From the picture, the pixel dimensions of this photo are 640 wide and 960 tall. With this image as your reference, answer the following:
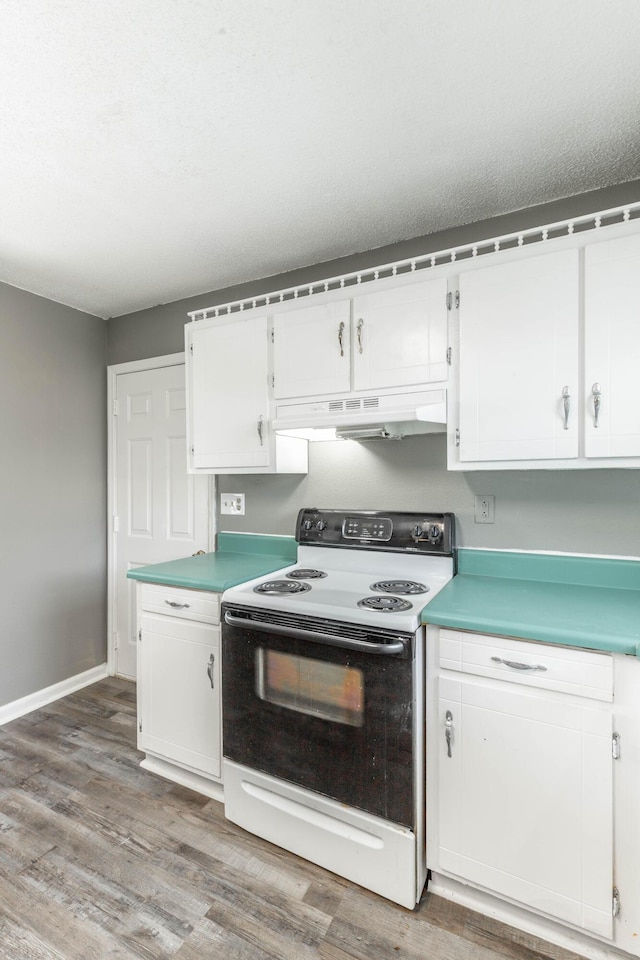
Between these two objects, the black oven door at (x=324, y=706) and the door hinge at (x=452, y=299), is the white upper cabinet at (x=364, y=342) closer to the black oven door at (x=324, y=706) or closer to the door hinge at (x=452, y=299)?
the door hinge at (x=452, y=299)

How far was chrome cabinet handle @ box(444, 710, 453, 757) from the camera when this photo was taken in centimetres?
152

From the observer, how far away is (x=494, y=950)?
141cm

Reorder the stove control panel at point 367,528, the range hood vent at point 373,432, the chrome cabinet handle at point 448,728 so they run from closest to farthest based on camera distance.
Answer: the chrome cabinet handle at point 448,728
the range hood vent at point 373,432
the stove control panel at point 367,528

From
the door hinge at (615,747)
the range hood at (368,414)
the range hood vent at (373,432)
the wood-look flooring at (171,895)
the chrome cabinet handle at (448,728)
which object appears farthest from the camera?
the range hood vent at (373,432)

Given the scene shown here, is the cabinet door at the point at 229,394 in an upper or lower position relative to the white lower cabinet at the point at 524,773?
upper

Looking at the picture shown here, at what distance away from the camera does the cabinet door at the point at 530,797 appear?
1329 mm

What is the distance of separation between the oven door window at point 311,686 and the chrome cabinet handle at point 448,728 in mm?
268

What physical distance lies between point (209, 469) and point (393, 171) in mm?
1534

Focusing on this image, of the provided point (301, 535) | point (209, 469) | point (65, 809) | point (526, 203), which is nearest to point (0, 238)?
point (209, 469)

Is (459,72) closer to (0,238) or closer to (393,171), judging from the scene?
(393,171)

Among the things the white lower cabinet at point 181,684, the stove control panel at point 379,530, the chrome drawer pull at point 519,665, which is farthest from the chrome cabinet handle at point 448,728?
the white lower cabinet at point 181,684

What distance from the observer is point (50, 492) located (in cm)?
298

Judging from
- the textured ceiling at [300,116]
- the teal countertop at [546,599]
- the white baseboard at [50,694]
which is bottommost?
the white baseboard at [50,694]

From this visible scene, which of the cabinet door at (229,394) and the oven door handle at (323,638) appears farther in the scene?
the cabinet door at (229,394)
